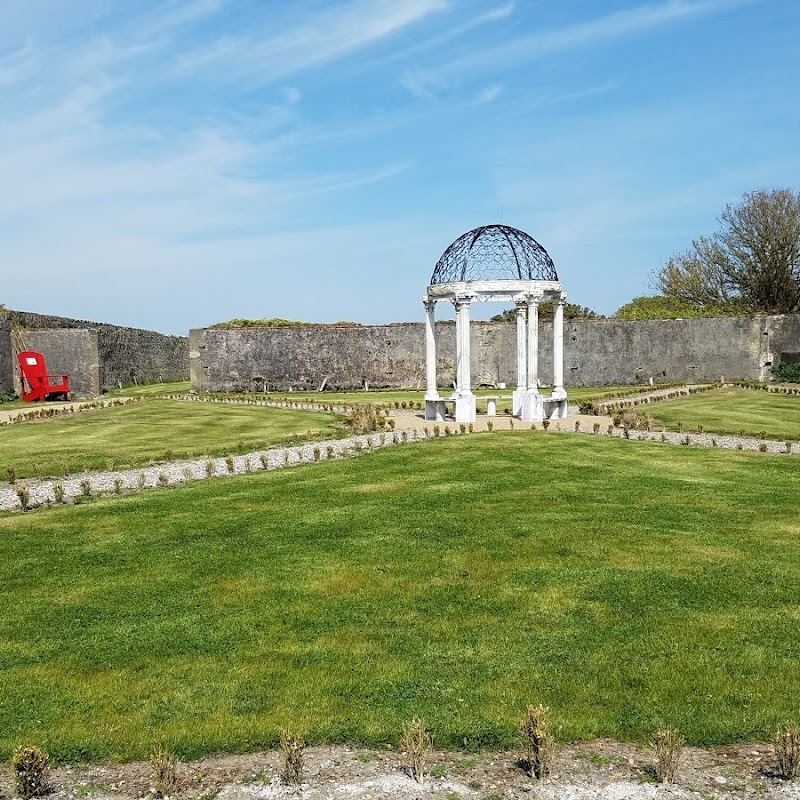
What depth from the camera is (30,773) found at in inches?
169

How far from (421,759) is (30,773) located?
2.07 metres

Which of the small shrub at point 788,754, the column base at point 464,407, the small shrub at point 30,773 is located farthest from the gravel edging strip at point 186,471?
the small shrub at point 788,754

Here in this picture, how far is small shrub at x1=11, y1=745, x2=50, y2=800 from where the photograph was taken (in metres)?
4.27

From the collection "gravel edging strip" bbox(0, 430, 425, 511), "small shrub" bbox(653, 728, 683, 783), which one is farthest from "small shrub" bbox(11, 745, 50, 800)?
"gravel edging strip" bbox(0, 430, 425, 511)

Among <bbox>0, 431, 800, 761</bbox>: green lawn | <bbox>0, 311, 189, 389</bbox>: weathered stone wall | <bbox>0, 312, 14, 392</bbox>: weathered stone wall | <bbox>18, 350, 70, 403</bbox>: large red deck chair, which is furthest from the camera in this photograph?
<bbox>0, 311, 189, 389</bbox>: weathered stone wall

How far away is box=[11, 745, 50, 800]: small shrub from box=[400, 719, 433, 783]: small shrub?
194 cm

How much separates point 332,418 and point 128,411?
6.89 m

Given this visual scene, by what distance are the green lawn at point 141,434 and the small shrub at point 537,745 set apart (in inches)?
461

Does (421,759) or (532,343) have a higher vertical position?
(532,343)

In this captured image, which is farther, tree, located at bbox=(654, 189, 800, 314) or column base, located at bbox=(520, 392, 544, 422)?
tree, located at bbox=(654, 189, 800, 314)

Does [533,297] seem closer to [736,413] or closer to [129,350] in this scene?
[736,413]

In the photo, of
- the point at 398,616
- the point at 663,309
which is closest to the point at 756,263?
the point at 663,309

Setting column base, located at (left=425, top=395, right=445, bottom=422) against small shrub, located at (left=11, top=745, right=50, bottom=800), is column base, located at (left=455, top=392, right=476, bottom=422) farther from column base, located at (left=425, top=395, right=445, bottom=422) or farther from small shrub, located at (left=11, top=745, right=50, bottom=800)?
small shrub, located at (left=11, top=745, right=50, bottom=800)

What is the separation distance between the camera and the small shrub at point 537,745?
4.38 meters
